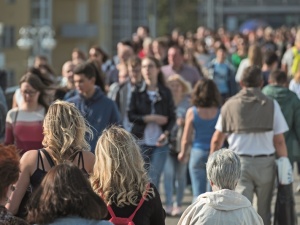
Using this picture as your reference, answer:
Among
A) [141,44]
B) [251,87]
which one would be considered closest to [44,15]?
[141,44]

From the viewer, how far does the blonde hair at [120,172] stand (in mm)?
6965

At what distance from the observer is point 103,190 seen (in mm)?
6992

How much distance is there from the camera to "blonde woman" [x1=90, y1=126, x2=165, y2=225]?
6.97 m

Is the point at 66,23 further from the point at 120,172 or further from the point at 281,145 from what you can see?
the point at 120,172

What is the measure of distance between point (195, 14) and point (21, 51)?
28.8 metres

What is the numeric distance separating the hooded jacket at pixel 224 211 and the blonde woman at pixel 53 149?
3.31ft

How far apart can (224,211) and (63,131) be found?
1.23 m

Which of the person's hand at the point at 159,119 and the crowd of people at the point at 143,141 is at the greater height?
the crowd of people at the point at 143,141

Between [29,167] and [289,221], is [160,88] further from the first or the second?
[29,167]

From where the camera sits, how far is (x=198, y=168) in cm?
1252

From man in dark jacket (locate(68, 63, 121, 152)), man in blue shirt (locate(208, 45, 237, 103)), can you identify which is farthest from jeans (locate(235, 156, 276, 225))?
man in blue shirt (locate(208, 45, 237, 103))

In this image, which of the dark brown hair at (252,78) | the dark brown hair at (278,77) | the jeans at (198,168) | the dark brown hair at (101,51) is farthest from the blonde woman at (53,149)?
the dark brown hair at (101,51)

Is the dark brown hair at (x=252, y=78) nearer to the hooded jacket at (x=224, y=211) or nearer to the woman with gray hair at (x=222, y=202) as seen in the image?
the woman with gray hair at (x=222, y=202)

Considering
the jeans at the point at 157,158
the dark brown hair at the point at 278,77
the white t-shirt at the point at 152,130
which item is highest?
the dark brown hair at the point at 278,77
